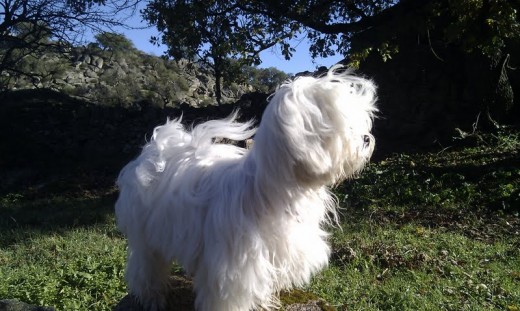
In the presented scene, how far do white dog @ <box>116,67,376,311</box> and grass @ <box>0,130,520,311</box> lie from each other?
89 cm

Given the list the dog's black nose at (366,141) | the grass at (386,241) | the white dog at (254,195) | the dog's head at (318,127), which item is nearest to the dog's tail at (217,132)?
the white dog at (254,195)

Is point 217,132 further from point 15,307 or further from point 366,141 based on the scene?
point 15,307

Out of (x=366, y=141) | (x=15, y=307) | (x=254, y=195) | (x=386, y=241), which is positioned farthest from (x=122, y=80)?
(x=366, y=141)

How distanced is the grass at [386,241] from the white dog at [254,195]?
887 millimetres

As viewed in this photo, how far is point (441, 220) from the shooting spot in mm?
8312

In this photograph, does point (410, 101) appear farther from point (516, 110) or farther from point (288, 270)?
point (288, 270)

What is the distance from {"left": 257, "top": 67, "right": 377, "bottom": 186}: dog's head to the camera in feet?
9.74

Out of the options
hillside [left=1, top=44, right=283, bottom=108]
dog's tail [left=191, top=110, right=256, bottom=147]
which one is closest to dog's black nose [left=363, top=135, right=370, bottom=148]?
dog's tail [left=191, top=110, right=256, bottom=147]

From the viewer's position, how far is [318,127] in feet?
9.83

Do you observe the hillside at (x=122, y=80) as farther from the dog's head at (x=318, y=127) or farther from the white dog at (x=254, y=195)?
the dog's head at (x=318, y=127)

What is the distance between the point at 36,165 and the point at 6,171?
31.8 inches

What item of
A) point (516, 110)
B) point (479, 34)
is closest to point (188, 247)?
point (479, 34)

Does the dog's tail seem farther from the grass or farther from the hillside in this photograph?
the hillside

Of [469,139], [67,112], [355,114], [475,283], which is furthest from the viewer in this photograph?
[67,112]
